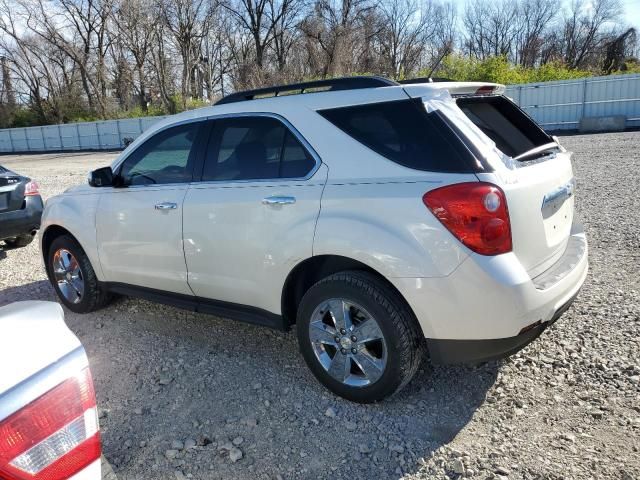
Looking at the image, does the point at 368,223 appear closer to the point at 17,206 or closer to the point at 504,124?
the point at 504,124

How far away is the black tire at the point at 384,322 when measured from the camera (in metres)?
2.88

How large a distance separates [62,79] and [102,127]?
63.5ft

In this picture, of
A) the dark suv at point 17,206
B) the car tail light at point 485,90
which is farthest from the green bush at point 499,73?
the car tail light at point 485,90

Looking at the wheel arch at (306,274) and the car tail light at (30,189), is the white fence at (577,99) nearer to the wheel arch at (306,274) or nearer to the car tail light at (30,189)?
the car tail light at (30,189)

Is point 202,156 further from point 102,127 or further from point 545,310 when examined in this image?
point 102,127

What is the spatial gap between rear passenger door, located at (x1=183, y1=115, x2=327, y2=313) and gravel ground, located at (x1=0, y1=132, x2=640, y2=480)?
1.88 feet

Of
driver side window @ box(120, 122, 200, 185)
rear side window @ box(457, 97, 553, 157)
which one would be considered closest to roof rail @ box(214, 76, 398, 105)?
driver side window @ box(120, 122, 200, 185)

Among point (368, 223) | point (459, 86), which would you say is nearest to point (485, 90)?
point (459, 86)

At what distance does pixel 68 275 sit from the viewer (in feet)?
16.1

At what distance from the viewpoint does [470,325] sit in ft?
8.87

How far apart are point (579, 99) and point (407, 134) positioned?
983 inches

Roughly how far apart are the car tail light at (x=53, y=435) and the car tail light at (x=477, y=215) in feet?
6.01

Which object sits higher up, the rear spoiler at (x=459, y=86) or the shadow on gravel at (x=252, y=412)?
the rear spoiler at (x=459, y=86)

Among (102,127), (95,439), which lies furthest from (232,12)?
(95,439)
